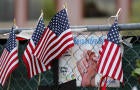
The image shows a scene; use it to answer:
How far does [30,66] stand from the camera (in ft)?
8.25

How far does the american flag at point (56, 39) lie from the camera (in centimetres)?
238

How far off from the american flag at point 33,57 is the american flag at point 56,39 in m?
0.06

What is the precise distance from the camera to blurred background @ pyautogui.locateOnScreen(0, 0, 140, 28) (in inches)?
381

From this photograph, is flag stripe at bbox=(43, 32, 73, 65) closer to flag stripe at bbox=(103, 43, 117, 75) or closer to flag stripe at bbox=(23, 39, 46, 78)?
flag stripe at bbox=(23, 39, 46, 78)

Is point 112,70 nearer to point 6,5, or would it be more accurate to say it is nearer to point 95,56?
point 95,56

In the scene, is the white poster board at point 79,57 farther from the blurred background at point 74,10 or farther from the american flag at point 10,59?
the blurred background at point 74,10

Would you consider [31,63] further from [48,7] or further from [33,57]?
[48,7]

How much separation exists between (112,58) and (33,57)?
0.53 meters

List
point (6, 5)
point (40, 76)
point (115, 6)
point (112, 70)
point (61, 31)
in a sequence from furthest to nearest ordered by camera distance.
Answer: point (6, 5) → point (115, 6) → point (40, 76) → point (61, 31) → point (112, 70)

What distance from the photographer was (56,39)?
240 cm

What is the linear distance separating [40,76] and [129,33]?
64 cm

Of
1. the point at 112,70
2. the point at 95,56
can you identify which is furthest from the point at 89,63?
the point at 112,70

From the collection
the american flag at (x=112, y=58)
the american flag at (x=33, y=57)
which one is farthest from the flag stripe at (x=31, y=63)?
the american flag at (x=112, y=58)

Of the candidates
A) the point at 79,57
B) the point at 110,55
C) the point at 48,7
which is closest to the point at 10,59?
the point at 79,57
